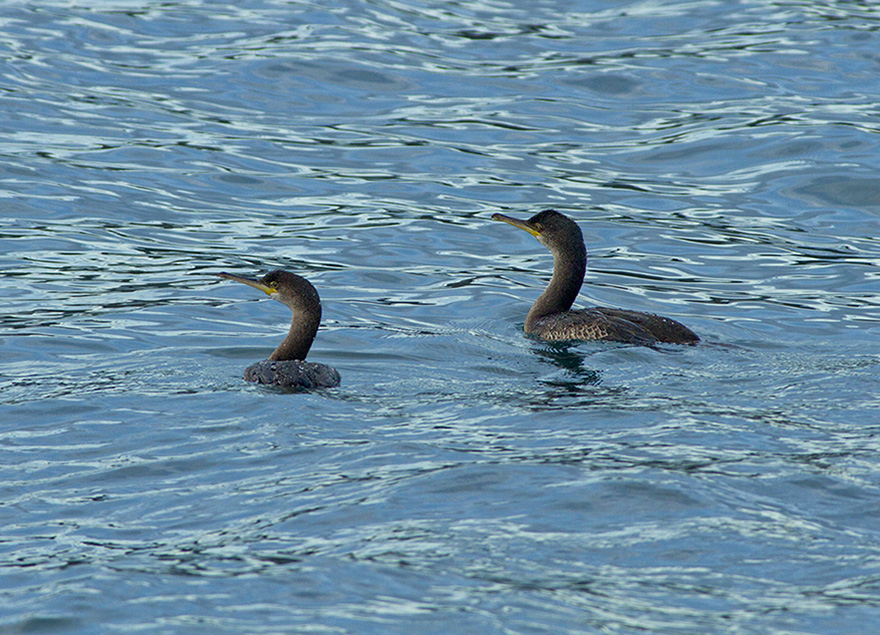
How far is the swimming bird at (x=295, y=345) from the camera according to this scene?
347 inches

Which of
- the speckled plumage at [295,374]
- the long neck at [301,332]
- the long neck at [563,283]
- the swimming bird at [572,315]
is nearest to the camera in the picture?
the speckled plumage at [295,374]

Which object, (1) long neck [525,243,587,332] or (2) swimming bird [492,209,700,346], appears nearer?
(2) swimming bird [492,209,700,346]

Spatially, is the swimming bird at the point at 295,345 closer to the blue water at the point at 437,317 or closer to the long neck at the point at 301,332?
the long neck at the point at 301,332

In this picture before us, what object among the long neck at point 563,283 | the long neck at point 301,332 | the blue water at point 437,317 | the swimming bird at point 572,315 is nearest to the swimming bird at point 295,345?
the long neck at point 301,332

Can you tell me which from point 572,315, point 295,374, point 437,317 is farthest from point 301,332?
point 572,315

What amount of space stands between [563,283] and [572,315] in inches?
Result: 28.1

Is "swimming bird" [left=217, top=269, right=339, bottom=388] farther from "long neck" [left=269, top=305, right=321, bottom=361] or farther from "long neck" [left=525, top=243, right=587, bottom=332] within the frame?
"long neck" [left=525, top=243, right=587, bottom=332]

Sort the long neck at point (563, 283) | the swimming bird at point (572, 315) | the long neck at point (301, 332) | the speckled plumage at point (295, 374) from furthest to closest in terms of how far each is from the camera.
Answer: the long neck at point (563, 283)
the swimming bird at point (572, 315)
the long neck at point (301, 332)
the speckled plumage at point (295, 374)

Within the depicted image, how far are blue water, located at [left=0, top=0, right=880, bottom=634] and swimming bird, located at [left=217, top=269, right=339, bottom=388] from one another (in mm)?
184

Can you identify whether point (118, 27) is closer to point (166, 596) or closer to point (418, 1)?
point (418, 1)

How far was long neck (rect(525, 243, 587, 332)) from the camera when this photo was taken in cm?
1138

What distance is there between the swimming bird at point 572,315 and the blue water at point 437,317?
174 mm

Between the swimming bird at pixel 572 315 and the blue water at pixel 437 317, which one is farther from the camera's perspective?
the swimming bird at pixel 572 315

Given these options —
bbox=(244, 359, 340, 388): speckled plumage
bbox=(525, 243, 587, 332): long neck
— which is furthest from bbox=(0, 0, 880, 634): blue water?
bbox=(525, 243, 587, 332): long neck
